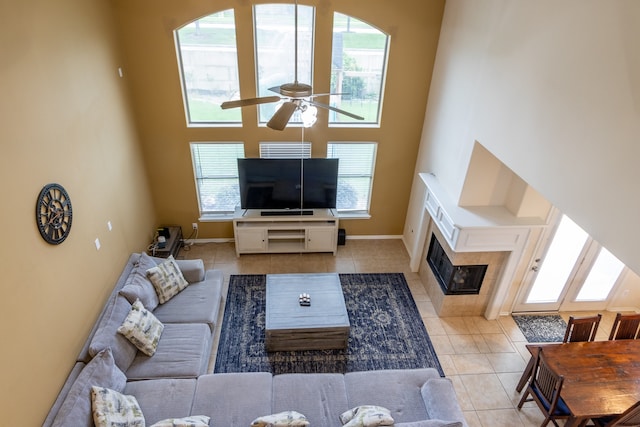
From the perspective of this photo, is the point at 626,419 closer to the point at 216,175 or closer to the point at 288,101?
the point at 288,101

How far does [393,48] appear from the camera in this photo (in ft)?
18.6

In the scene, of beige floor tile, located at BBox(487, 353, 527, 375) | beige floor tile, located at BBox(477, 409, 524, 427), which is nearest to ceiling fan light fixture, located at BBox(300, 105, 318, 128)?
beige floor tile, located at BBox(477, 409, 524, 427)

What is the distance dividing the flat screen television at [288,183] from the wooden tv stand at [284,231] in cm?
19

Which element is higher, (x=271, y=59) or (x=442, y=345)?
(x=271, y=59)

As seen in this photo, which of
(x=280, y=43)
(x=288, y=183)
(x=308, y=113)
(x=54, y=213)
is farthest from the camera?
(x=288, y=183)

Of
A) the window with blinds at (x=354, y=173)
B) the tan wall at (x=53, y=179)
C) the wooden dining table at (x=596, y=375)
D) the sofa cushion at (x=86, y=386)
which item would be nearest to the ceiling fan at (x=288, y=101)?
the tan wall at (x=53, y=179)

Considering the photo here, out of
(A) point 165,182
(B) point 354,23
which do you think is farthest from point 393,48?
(A) point 165,182

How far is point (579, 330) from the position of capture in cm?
420

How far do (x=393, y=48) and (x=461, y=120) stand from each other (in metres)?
1.58

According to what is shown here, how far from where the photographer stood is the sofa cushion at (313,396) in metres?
3.71

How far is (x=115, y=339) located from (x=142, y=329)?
293 mm

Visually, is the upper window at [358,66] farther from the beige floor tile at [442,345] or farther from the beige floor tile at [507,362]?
the beige floor tile at [507,362]

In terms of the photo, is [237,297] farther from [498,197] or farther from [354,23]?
[354,23]

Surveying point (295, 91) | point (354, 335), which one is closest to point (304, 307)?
point (354, 335)
